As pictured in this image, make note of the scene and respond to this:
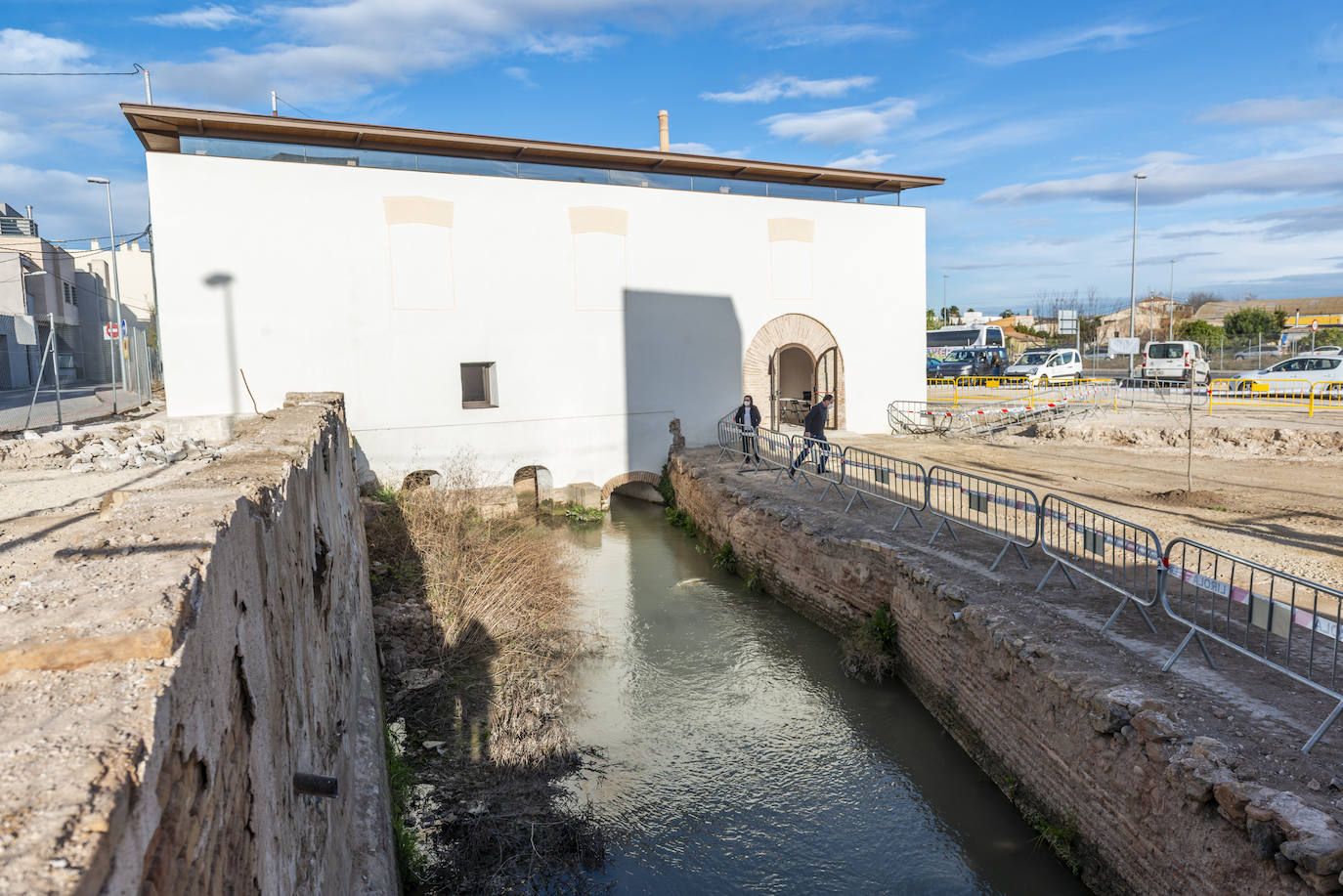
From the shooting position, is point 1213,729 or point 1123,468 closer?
point 1213,729

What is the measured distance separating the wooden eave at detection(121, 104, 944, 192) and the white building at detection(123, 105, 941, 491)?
5 cm

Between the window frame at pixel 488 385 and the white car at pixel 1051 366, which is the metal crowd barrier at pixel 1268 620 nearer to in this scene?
the window frame at pixel 488 385

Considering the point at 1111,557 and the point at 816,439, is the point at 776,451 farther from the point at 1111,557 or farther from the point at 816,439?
the point at 1111,557

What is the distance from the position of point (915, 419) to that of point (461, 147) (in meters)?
12.1

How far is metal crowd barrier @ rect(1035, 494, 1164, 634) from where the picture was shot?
6.62 m

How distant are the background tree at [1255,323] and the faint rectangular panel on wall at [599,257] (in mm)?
46718

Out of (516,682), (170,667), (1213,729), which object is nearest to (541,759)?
(516,682)

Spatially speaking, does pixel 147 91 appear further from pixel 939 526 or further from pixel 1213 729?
pixel 1213 729

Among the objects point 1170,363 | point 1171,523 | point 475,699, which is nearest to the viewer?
point 475,699

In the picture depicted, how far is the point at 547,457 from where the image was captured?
1753cm

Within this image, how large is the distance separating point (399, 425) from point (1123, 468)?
13408 millimetres

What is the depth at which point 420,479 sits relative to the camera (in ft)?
53.7

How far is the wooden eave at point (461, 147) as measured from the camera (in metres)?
14.2

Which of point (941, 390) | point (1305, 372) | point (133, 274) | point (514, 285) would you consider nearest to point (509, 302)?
point (514, 285)
